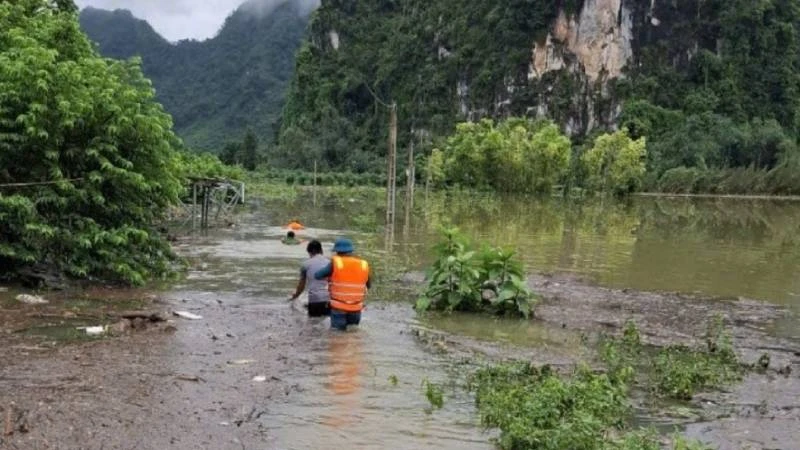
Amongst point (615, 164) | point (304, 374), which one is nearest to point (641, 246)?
point (304, 374)

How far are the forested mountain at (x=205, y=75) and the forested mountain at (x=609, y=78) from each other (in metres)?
37.6

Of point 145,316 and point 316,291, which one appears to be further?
point 316,291

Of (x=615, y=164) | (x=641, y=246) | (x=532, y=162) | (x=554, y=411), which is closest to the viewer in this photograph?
(x=554, y=411)

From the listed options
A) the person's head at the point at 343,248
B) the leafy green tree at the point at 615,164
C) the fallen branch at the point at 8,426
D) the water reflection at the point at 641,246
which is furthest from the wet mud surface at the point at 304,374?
the leafy green tree at the point at 615,164

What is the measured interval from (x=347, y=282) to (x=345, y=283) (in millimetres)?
28

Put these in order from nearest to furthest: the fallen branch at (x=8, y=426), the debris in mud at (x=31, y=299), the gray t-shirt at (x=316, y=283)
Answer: the fallen branch at (x=8, y=426) → the gray t-shirt at (x=316, y=283) → the debris in mud at (x=31, y=299)

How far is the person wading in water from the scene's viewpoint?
9.80 m

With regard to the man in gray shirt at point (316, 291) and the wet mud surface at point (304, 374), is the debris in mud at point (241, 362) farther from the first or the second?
the man in gray shirt at point (316, 291)

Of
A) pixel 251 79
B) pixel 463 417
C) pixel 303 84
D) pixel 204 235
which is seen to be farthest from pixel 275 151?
pixel 463 417

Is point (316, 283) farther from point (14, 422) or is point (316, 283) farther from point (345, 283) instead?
point (14, 422)

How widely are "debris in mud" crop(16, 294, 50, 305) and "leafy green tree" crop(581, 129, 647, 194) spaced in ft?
218

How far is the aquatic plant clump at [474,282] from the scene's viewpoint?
37.9 feet

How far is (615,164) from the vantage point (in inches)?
2879

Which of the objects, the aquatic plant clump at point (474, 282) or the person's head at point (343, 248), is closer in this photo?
the person's head at point (343, 248)
